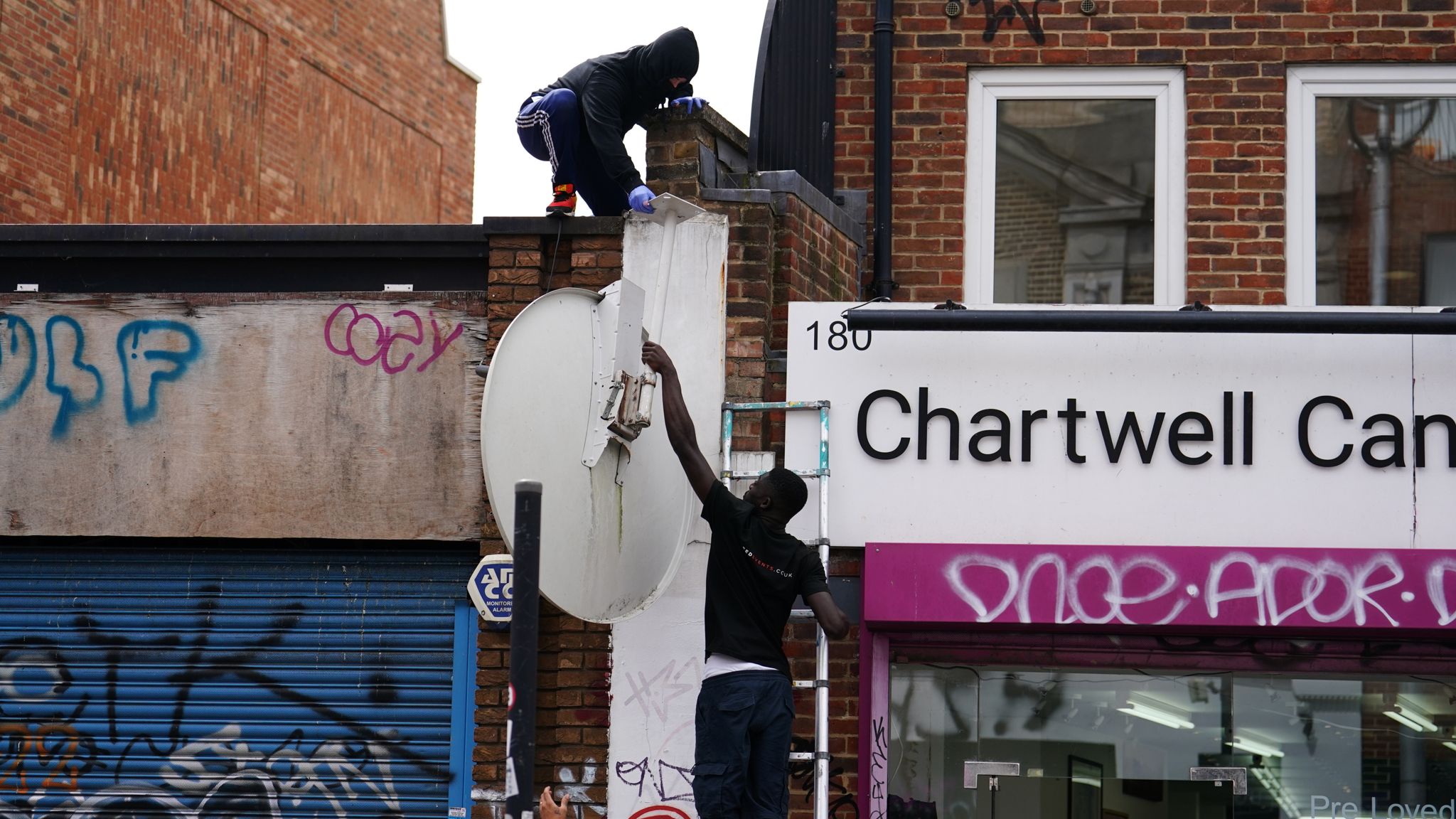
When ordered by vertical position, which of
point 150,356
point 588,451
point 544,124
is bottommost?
point 588,451

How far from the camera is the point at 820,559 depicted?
276 inches

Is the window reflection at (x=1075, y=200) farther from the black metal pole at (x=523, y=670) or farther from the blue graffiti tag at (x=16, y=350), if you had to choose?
the blue graffiti tag at (x=16, y=350)

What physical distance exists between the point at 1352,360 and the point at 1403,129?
5.93 feet

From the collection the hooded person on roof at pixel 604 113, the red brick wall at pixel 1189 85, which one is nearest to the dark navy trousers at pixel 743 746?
the hooded person on roof at pixel 604 113

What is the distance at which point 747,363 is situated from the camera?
7.93m

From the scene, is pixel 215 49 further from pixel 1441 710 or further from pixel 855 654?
pixel 1441 710

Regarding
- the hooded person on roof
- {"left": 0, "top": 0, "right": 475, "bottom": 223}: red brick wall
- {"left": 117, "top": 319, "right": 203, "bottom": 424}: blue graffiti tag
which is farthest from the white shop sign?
{"left": 0, "top": 0, "right": 475, "bottom": 223}: red brick wall

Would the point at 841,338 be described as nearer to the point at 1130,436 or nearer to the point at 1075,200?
the point at 1130,436

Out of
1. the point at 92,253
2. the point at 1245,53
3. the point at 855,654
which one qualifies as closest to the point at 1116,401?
the point at 855,654

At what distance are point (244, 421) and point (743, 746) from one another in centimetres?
347

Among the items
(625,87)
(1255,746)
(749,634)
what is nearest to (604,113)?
(625,87)

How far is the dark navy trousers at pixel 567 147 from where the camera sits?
26.9 feet

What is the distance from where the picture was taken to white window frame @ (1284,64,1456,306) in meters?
8.81

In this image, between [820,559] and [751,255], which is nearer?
[820,559]
